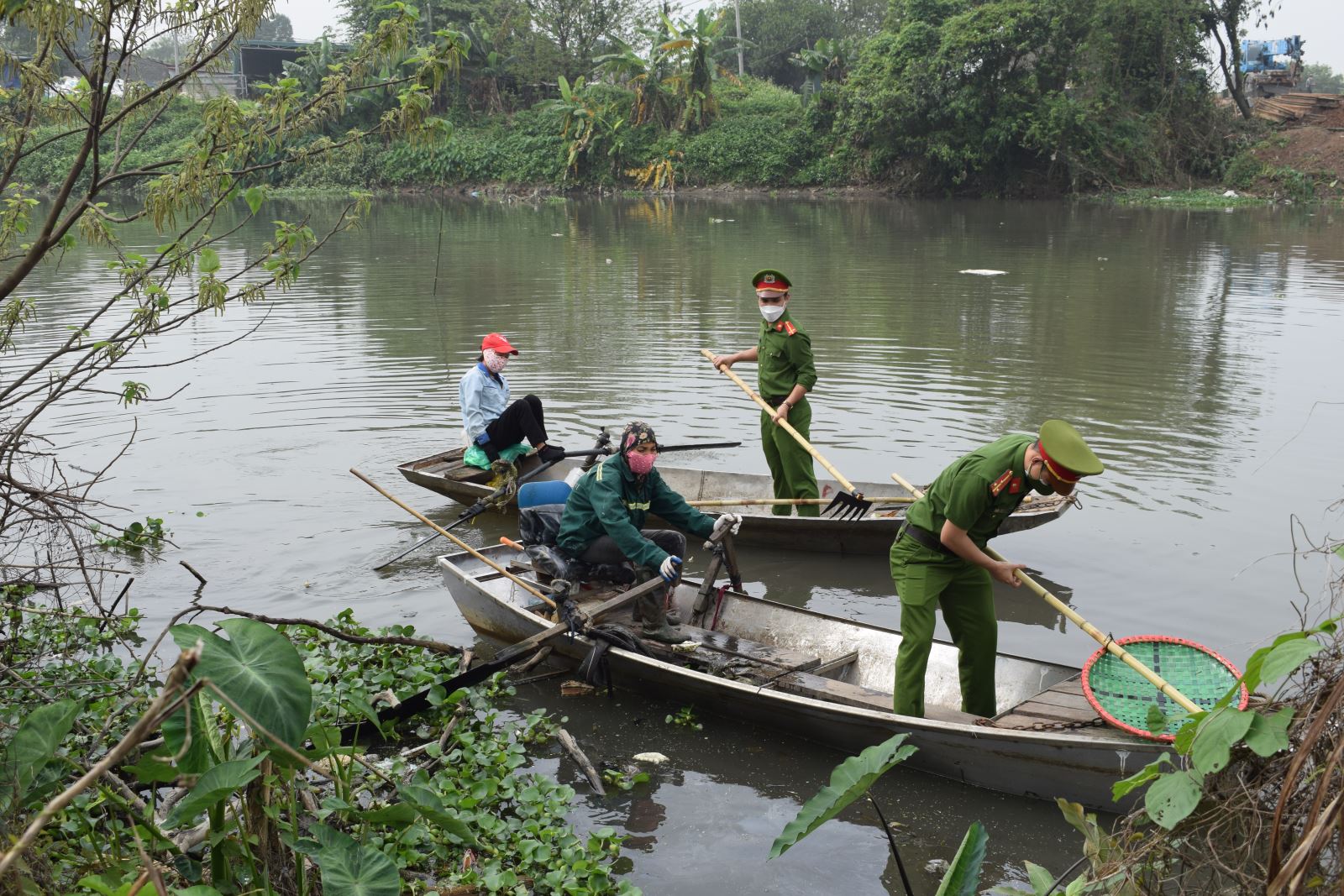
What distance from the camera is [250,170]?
5133 millimetres

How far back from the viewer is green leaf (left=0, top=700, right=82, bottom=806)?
3.84 m

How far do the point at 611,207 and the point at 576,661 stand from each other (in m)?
35.3

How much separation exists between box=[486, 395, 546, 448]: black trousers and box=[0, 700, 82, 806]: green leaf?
654 centimetres

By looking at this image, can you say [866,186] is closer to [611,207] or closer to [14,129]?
[611,207]

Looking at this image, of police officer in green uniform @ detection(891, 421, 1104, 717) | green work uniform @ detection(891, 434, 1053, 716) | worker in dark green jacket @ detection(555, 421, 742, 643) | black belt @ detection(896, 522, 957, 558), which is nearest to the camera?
police officer in green uniform @ detection(891, 421, 1104, 717)

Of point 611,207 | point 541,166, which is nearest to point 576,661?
point 611,207

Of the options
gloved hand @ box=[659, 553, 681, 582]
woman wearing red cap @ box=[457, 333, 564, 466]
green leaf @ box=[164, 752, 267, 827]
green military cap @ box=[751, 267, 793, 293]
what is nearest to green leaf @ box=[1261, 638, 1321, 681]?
green leaf @ box=[164, 752, 267, 827]

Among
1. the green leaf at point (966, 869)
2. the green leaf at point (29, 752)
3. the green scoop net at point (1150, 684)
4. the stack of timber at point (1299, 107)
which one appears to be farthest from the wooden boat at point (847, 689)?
the stack of timber at point (1299, 107)

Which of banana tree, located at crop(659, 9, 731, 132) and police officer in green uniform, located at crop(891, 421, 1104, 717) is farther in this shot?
banana tree, located at crop(659, 9, 731, 132)

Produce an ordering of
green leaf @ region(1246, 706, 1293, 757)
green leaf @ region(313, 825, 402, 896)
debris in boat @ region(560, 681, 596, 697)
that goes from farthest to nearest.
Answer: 1. debris in boat @ region(560, 681, 596, 697)
2. green leaf @ region(313, 825, 402, 896)
3. green leaf @ region(1246, 706, 1293, 757)

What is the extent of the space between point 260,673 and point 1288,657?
9.94 ft

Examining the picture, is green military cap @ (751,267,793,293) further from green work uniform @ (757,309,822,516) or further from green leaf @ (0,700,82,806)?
green leaf @ (0,700,82,806)

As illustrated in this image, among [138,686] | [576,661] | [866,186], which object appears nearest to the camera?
[138,686]

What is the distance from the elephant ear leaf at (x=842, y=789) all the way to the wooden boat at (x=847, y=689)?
2.13 m
